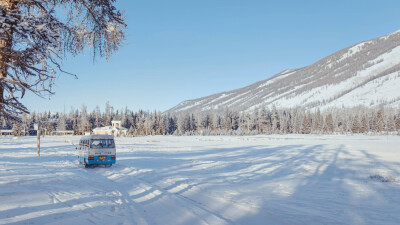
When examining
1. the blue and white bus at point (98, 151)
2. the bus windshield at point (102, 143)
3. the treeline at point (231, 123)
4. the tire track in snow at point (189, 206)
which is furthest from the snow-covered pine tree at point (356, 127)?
the tire track in snow at point (189, 206)

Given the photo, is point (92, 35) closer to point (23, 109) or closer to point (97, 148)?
point (23, 109)

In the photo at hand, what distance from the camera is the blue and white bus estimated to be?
17.6m

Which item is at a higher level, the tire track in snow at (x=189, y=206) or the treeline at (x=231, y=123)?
the treeline at (x=231, y=123)

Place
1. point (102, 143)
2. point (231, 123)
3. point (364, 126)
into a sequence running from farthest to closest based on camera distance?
1. point (231, 123)
2. point (364, 126)
3. point (102, 143)

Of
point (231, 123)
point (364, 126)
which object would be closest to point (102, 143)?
point (231, 123)

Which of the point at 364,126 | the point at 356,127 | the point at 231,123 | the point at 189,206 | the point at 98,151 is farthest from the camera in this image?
the point at 231,123

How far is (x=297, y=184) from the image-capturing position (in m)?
12.5

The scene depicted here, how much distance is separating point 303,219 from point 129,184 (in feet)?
25.0

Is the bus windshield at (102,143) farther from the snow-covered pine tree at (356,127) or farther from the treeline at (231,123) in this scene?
the snow-covered pine tree at (356,127)

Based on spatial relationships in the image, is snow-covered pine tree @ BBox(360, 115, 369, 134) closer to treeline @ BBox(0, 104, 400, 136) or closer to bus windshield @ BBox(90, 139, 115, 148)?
treeline @ BBox(0, 104, 400, 136)

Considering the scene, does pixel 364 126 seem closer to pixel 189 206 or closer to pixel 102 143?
pixel 102 143

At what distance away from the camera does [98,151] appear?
58.1ft

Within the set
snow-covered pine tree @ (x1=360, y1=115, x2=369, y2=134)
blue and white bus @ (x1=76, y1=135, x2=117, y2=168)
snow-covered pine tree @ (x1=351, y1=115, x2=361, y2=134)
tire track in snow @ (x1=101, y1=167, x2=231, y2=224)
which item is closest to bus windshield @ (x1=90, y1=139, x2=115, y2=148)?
blue and white bus @ (x1=76, y1=135, x2=117, y2=168)

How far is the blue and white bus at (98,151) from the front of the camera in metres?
17.6
